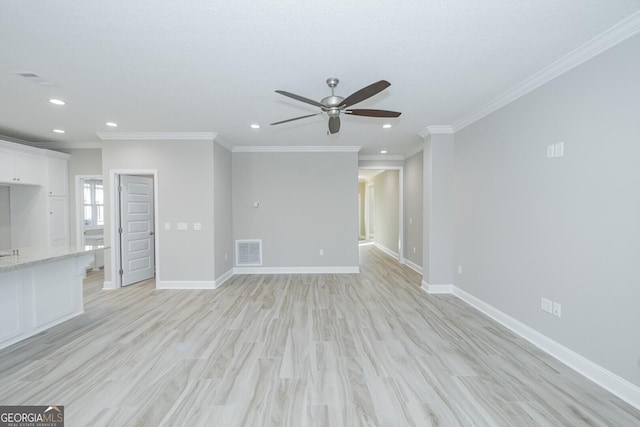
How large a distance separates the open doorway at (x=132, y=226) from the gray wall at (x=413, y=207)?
5.20 meters

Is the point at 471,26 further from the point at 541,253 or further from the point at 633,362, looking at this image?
the point at 633,362

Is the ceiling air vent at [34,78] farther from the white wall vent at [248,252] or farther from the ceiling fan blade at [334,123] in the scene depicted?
the white wall vent at [248,252]

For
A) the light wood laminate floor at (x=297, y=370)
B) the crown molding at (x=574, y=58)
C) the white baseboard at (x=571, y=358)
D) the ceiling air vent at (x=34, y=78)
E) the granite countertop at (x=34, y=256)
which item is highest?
the ceiling air vent at (x=34, y=78)

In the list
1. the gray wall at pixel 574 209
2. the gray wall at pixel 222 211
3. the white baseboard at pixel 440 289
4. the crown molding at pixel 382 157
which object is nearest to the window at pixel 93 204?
the gray wall at pixel 222 211

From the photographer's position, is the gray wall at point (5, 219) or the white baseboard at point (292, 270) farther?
the white baseboard at point (292, 270)

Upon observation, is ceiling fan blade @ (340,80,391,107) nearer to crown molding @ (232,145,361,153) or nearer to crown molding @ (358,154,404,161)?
crown molding @ (232,145,361,153)

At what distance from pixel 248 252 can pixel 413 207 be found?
3.88 meters

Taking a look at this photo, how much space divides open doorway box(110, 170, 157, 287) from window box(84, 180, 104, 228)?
5.15 feet

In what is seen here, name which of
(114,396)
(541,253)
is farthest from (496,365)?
(114,396)

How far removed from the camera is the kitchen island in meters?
2.71

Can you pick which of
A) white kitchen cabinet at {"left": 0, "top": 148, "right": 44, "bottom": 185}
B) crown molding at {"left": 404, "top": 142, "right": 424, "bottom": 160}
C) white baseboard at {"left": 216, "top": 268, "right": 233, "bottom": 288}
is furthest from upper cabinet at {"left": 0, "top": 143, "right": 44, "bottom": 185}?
crown molding at {"left": 404, "top": 142, "right": 424, "bottom": 160}

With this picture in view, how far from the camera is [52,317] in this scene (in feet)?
10.6

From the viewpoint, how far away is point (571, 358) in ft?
7.84

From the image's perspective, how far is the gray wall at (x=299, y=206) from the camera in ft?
18.9
